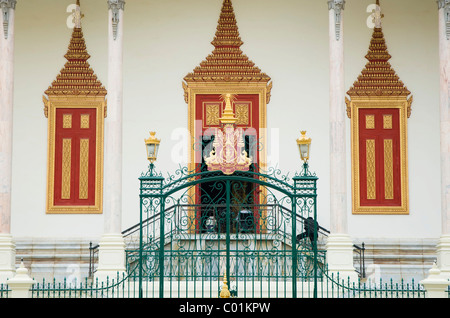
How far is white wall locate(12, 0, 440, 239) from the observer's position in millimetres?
22266

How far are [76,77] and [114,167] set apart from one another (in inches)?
176

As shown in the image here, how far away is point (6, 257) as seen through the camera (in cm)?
1839

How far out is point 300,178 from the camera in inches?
627

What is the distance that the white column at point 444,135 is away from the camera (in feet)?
61.7

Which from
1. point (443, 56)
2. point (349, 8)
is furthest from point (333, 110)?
point (349, 8)

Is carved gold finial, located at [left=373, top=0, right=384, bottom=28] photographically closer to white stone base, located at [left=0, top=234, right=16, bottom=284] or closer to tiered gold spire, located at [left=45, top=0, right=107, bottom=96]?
tiered gold spire, located at [left=45, top=0, right=107, bottom=96]

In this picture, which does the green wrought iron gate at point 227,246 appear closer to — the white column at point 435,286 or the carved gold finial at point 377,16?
the white column at point 435,286

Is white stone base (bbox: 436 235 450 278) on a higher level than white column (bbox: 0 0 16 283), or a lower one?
lower

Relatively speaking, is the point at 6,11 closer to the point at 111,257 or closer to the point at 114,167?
the point at 114,167

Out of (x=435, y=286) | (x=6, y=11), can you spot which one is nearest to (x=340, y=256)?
(x=435, y=286)

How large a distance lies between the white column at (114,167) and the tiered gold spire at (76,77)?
3.10 metres

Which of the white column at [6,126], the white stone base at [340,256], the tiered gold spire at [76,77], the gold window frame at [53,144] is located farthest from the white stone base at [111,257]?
the tiered gold spire at [76,77]

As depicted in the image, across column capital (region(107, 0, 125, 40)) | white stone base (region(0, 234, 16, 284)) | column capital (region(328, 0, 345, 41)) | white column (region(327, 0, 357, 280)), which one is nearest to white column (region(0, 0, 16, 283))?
white stone base (region(0, 234, 16, 284))

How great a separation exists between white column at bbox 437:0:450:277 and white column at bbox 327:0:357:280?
6.98ft
